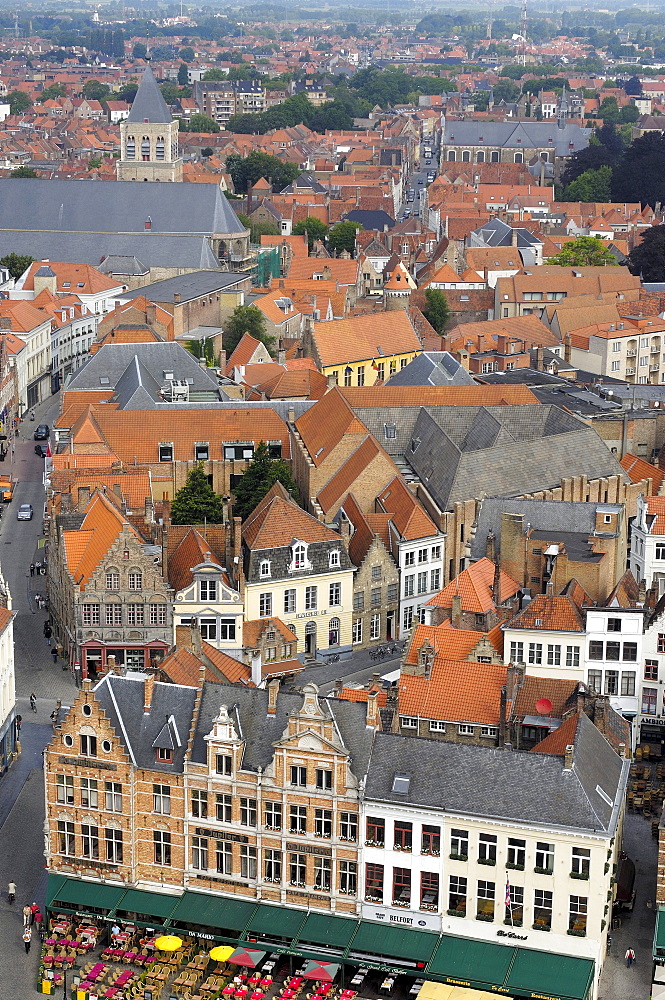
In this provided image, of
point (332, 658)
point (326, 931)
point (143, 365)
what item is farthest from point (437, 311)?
point (326, 931)

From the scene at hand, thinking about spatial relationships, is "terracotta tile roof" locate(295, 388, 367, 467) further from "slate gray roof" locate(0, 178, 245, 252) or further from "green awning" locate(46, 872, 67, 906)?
"slate gray roof" locate(0, 178, 245, 252)

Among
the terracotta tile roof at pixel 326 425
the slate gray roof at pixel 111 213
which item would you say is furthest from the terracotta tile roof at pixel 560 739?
the slate gray roof at pixel 111 213

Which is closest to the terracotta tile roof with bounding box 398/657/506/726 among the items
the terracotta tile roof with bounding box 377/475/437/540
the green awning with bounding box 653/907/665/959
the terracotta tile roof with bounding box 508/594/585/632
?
the terracotta tile roof with bounding box 508/594/585/632

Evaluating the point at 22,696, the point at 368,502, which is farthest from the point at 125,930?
the point at 368,502

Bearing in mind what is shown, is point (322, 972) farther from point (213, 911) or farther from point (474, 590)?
point (474, 590)

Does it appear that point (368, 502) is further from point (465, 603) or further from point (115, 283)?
point (115, 283)
